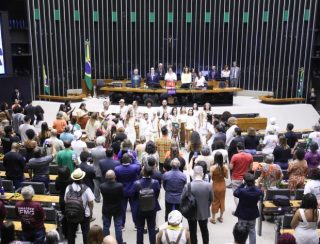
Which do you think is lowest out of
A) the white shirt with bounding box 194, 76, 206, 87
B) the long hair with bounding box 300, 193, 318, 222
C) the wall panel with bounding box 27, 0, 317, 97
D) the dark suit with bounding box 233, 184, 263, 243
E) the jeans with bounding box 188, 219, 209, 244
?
the jeans with bounding box 188, 219, 209, 244

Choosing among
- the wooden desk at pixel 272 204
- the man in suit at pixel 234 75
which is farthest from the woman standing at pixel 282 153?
the man in suit at pixel 234 75

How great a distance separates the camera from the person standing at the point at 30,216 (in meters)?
4.69

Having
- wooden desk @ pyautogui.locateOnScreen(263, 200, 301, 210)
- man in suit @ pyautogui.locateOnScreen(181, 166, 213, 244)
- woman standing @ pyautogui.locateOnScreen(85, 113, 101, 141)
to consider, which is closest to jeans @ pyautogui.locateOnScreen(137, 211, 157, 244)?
man in suit @ pyautogui.locateOnScreen(181, 166, 213, 244)

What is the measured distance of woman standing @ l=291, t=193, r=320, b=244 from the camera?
445 centimetres

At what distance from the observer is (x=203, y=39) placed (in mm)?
19109

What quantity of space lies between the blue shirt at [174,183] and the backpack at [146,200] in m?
0.43

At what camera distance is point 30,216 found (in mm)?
4707

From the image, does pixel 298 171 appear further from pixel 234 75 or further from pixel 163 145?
pixel 234 75

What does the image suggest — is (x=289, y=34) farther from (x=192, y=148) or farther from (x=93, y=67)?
(x=192, y=148)

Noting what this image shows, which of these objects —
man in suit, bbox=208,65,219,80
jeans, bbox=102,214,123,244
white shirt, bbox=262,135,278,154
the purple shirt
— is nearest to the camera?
jeans, bbox=102,214,123,244

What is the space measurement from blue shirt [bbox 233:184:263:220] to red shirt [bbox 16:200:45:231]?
103 inches

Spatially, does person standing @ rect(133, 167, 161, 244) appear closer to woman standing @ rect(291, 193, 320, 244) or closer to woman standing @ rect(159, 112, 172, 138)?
woman standing @ rect(291, 193, 320, 244)

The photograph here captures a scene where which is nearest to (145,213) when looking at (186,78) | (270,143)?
(270,143)

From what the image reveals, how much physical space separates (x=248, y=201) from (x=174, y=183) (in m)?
1.05
